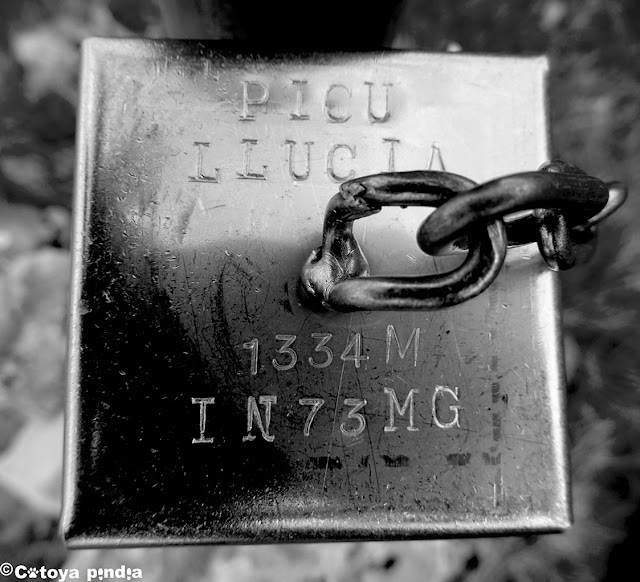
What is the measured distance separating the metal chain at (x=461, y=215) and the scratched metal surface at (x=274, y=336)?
0.08 meters

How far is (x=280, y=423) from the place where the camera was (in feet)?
1.47

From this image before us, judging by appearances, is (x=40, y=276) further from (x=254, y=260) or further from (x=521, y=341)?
(x=521, y=341)

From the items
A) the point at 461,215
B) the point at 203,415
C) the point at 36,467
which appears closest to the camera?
the point at 461,215

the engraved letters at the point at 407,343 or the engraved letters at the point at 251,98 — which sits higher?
the engraved letters at the point at 251,98

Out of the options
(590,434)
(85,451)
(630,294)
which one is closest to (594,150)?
(630,294)

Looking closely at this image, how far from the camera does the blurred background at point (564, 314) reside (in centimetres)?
74

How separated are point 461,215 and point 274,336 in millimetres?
212

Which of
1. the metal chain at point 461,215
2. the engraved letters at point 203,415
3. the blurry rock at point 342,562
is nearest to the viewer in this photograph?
the metal chain at point 461,215

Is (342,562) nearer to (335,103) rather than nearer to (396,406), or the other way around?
(396,406)

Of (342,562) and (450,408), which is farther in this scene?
(342,562)

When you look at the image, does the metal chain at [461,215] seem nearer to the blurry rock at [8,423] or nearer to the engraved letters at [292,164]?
the engraved letters at [292,164]

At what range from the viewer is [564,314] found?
2.55ft

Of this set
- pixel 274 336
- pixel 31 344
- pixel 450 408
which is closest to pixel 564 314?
pixel 450 408

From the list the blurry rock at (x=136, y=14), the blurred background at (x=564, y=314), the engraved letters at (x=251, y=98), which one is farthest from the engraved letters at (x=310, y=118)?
the blurry rock at (x=136, y=14)
